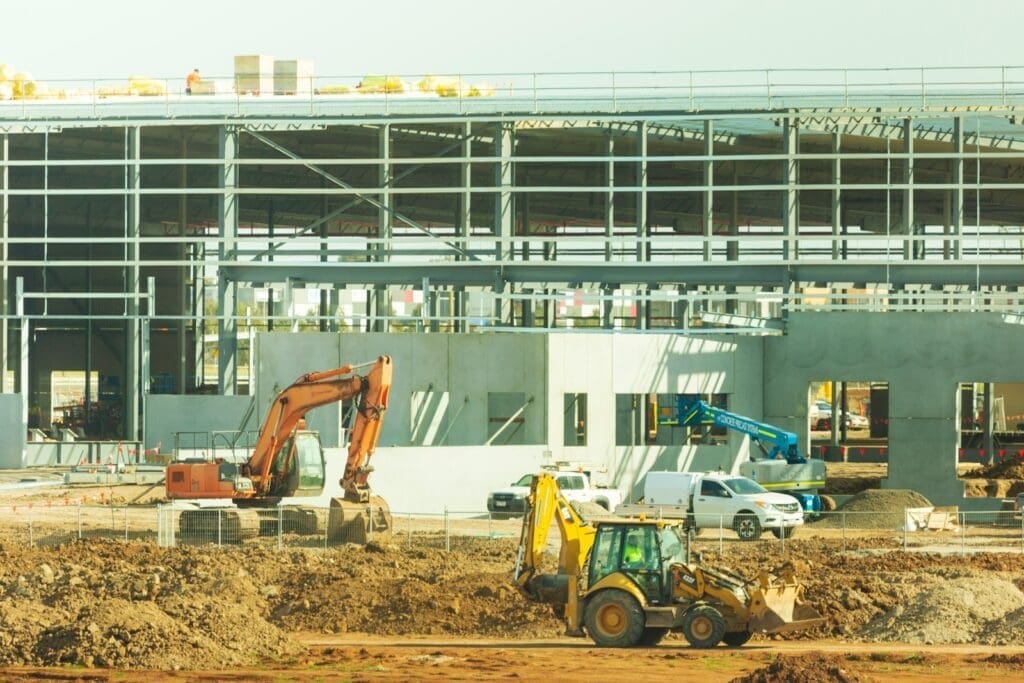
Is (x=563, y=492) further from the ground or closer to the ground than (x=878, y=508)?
further from the ground

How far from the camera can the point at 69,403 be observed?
295 feet

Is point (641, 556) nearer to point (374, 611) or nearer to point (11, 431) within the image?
point (374, 611)

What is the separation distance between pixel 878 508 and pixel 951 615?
19581 millimetres

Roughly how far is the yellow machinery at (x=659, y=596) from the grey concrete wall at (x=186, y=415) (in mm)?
30318

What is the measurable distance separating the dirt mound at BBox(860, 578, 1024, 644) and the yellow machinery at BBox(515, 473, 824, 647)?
3.55 m

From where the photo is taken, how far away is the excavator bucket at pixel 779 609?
77.6 feet

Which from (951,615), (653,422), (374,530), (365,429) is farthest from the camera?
(653,422)

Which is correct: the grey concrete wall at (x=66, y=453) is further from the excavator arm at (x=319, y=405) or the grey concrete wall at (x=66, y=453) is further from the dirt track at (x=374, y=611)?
the dirt track at (x=374, y=611)

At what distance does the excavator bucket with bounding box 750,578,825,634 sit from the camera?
23.7 meters

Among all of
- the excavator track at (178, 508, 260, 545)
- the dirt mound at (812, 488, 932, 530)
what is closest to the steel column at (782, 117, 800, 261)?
the dirt mound at (812, 488, 932, 530)

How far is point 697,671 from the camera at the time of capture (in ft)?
73.3

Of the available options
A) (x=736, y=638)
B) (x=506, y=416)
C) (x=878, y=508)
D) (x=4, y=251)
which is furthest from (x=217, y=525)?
(x=4, y=251)

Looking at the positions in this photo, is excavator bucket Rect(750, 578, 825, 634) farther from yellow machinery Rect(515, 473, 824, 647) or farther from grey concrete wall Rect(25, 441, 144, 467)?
grey concrete wall Rect(25, 441, 144, 467)

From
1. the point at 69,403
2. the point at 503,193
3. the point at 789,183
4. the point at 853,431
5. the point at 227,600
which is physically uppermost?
the point at 789,183
